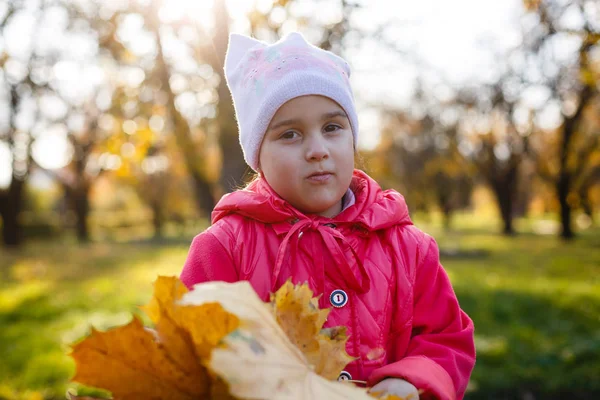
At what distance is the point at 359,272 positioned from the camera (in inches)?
60.3

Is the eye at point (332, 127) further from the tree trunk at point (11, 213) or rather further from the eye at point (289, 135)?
the tree trunk at point (11, 213)

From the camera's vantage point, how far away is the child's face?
5.07 feet

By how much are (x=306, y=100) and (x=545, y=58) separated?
39.6ft

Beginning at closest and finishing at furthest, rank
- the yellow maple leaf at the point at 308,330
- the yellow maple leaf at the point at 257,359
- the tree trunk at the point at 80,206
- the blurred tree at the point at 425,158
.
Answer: the yellow maple leaf at the point at 257,359 → the yellow maple leaf at the point at 308,330 → the blurred tree at the point at 425,158 → the tree trunk at the point at 80,206

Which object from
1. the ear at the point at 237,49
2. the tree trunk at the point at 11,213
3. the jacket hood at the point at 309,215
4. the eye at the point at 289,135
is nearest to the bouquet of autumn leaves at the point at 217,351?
the jacket hood at the point at 309,215

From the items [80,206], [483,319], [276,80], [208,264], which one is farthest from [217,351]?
[80,206]

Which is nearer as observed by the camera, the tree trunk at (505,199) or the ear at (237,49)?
the ear at (237,49)

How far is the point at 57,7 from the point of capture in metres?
7.86

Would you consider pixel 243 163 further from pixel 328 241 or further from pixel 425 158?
pixel 425 158

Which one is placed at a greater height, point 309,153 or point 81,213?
point 309,153

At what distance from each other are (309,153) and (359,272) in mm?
389

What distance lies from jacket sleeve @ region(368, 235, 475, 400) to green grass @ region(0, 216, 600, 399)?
2.78 feet

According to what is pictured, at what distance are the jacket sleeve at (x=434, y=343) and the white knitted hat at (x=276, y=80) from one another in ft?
1.92

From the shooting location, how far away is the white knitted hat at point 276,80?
1585 mm
